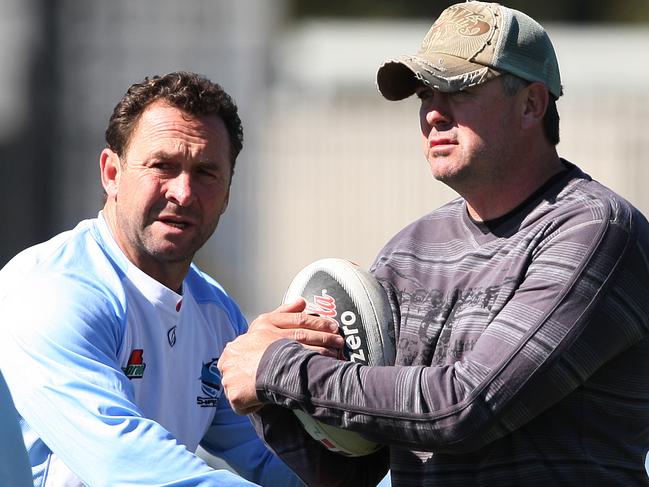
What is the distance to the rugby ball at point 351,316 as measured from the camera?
3.88 m

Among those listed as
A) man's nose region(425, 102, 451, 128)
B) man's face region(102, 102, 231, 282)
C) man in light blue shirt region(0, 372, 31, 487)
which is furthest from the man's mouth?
man in light blue shirt region(0, 372, 31, 487)

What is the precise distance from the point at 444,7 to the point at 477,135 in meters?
15.1

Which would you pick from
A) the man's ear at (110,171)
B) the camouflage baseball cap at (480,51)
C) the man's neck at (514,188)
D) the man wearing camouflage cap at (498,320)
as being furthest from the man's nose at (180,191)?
the man's neck at (514,188)

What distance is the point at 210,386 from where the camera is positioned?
183 inches

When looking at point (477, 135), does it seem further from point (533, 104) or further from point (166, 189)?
point (166, 189)

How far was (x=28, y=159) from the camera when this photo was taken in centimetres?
1488

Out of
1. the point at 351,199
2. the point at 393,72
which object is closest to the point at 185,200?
the point at 393,72

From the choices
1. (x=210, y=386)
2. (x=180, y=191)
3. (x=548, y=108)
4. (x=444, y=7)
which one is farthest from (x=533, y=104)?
(x=444, y=7)

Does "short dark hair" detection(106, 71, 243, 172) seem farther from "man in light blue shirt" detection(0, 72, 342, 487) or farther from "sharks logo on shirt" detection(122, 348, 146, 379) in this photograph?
"sharks logo on shirt" detection(122, 348, 146, 379)

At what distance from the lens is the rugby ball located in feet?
12.7

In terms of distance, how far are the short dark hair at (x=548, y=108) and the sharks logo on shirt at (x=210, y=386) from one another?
1421 millimetres

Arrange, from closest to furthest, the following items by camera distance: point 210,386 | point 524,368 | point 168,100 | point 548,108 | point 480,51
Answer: point 524,368
point 480,51
point 548,108
point 168,100
point 210,386

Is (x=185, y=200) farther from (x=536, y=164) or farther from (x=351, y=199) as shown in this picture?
(x=351, y=199)

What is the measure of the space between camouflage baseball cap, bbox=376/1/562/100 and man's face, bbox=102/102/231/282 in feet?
2.62
